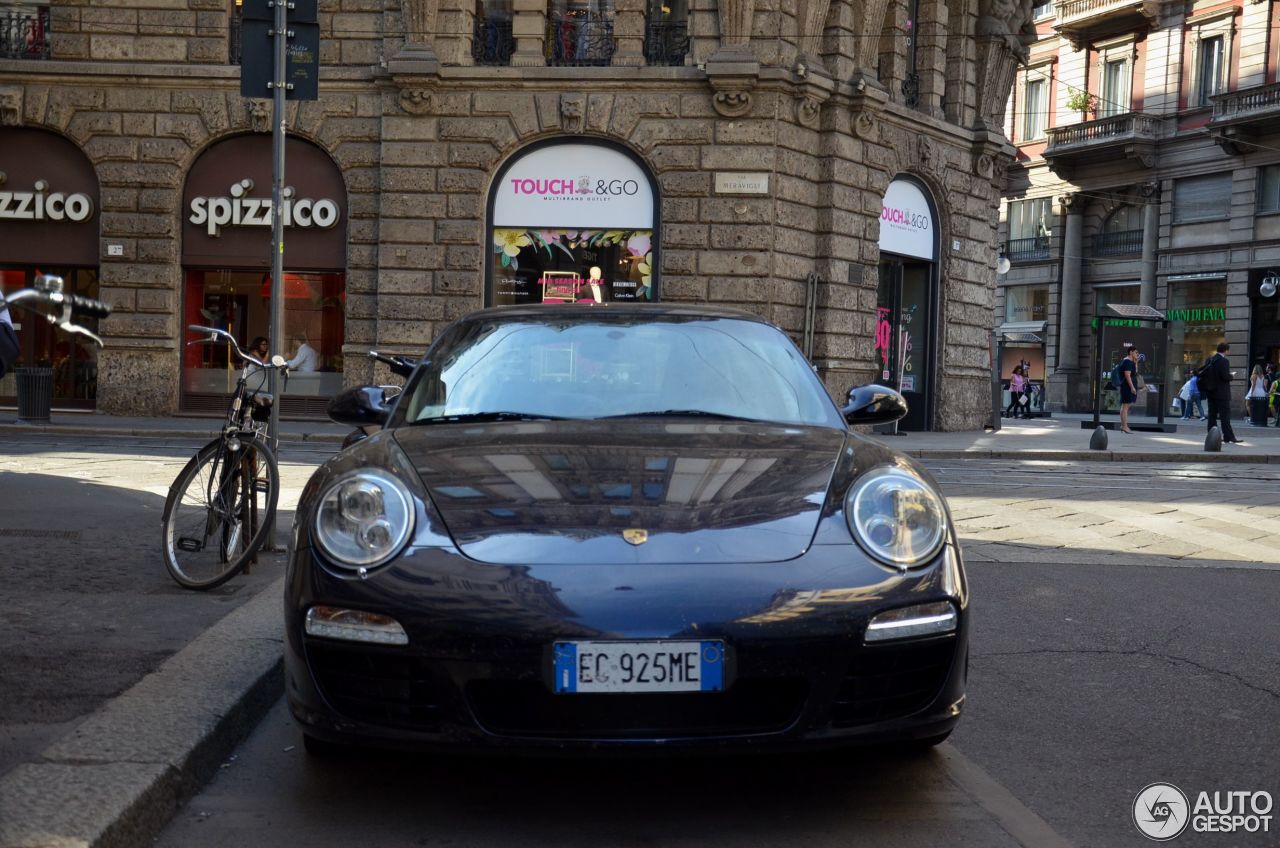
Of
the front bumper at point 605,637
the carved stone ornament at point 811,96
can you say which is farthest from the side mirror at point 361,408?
the carved stone ornament at point 811,96

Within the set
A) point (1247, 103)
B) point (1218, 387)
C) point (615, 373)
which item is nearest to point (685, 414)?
point (615, 373)

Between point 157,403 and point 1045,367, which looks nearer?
point 157,403

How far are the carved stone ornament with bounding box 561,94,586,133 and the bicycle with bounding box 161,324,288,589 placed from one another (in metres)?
14.7

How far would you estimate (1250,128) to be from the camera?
3806 cm

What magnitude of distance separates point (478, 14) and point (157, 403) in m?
7.81

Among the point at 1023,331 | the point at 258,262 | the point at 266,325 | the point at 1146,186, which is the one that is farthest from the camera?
the point at 1023,331

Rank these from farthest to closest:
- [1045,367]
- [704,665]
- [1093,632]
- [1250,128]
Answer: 1. [1045,367]
2. [1250,128]
3. [1093,632]
4. [704,665]

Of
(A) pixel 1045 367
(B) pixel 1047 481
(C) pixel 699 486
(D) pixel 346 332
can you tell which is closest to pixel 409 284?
(D) pixel 346 332

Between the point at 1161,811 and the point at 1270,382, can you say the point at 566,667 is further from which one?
the point at 1270,382

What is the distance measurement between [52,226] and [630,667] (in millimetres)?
20600

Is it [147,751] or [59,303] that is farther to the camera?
[147,751]

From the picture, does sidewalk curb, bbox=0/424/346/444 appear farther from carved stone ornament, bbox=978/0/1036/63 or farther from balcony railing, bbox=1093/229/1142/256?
balcony railing, bbox=1093/229/1142/256

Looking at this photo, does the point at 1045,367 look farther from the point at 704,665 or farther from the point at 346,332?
the point at 704,665

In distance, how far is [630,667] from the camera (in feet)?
9.60
